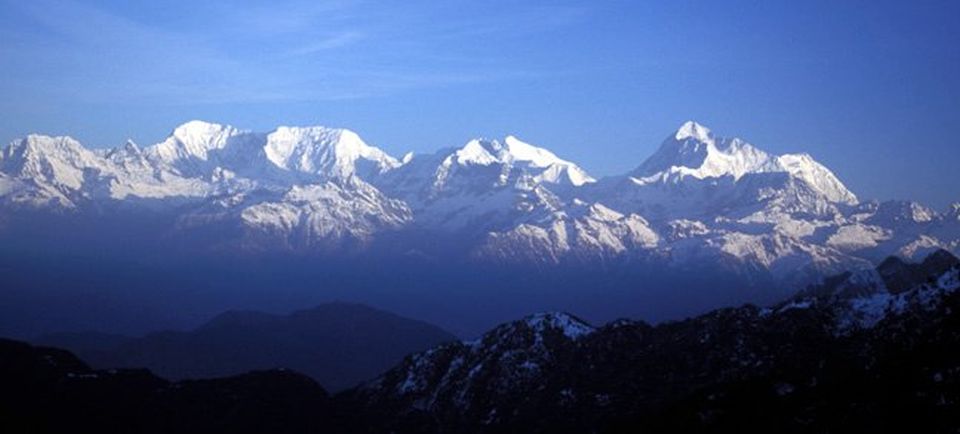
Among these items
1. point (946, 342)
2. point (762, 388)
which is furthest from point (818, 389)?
point (946, 342)

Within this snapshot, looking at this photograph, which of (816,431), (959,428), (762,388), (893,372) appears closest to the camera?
(959,428)

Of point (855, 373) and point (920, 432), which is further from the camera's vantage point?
point (855, 373)

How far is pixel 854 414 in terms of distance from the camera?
527ft

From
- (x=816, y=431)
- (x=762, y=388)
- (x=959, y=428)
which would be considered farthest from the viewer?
(x=762, y=388)

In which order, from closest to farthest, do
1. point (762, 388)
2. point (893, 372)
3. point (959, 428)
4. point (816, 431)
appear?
point (959, 428) → point (816, 431) → point (893, 372) → point (762, 388)

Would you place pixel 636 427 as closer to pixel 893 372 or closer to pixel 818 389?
pixel 818 389

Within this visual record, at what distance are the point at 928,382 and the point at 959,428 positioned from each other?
963 inches

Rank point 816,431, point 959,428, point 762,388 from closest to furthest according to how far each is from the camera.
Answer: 1. point 959,428
2. point 816,431
3. point 762,388

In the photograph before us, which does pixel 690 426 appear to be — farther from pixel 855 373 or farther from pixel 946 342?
pixel 946 342

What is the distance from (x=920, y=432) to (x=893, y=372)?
32459 mm

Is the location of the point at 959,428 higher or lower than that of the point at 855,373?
lower

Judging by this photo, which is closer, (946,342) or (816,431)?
(816,431)

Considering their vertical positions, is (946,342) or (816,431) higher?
(946,342)

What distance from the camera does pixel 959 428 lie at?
140875mm
